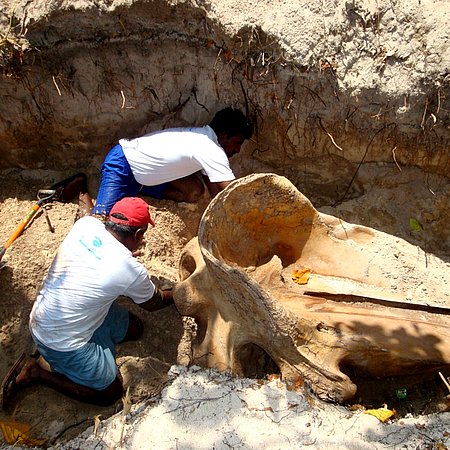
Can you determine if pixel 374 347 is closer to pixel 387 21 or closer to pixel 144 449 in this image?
pixel 144 449

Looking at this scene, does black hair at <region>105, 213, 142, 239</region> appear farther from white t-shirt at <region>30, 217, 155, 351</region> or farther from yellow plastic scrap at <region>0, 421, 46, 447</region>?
yellow plastic scrap at <region>0, 421, 46, 447</region>

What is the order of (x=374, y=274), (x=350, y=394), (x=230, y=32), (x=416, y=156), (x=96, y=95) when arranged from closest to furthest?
(x=350, y=394) → (x=374, y=274) → (x=230, y=32) → (x=416, y=156) → (x=96, y=95)

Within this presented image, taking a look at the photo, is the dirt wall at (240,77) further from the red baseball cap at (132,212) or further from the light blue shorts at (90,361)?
the light blue shorts at (90,361)

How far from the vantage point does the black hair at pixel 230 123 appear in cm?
369

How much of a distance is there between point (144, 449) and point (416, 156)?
2929 mm

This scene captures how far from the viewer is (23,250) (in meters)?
3.82

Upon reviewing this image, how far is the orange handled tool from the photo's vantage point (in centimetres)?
381

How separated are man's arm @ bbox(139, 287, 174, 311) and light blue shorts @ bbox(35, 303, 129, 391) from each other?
0.37 metres

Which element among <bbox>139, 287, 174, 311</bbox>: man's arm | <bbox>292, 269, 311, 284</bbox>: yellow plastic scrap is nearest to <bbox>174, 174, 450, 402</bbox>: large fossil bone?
<bbox>292, 269, 311, 284</bbox>: yellow plastic scrap

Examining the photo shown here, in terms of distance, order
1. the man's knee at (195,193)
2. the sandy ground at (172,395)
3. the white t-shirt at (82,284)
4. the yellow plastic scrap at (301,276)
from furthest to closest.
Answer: the man's knee at (195,193)
the yellow plastic scrap at (301,276)
the white t-shirt at (82,284)
the sandy ground at (172,395)

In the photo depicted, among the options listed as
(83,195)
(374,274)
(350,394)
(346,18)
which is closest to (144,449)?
(350,394)

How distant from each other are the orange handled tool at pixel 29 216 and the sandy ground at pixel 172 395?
0.06 meters

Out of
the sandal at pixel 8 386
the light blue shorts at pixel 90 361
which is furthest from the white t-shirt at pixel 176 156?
the sandal at pixel 8 386

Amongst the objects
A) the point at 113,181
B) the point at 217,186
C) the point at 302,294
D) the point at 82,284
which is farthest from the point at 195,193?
the point at 82,284
